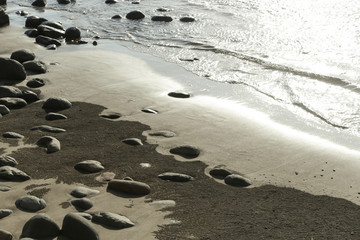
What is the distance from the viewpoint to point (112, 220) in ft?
14.8

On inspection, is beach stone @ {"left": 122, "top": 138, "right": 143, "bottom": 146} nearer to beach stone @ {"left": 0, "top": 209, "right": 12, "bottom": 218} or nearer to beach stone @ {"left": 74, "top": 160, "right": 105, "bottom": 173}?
beach stone @ {"left": 74, "top": 160, "right": 105, "bottom": 173}

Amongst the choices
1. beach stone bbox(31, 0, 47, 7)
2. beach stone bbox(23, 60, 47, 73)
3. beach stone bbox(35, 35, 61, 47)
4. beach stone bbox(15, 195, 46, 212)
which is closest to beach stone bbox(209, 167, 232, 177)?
beach stone bbox(15, 195, 46, 212)

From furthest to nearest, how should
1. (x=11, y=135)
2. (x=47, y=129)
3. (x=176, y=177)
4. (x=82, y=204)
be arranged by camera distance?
(x=47, y=129) < (x=11, y=135) < (x=176, y=177) < (x=82, y=204)

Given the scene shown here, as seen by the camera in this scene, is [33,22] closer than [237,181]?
No

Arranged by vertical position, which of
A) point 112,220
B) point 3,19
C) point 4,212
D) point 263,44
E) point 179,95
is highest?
point 263,44

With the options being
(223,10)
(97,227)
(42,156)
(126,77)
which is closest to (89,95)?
(126,77)

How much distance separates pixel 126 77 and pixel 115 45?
100 inches

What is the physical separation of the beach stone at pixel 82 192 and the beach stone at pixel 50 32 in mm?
7363

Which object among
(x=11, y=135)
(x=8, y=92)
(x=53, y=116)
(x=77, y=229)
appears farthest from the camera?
(x=8, y=92)

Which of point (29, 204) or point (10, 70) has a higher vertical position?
point (10, 70)

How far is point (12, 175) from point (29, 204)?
0.59 metres

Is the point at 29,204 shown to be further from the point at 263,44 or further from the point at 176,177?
the point at 263,44

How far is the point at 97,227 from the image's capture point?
4.48 metres

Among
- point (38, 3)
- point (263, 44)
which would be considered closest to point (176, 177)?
point (263, 44)
